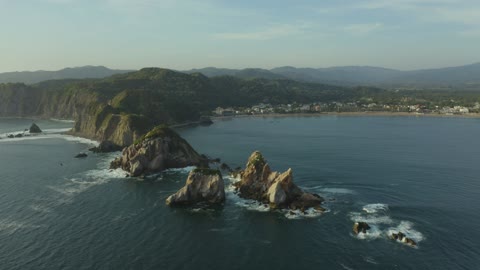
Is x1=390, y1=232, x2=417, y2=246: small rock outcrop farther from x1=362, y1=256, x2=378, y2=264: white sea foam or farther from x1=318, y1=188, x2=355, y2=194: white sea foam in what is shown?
x1=318, y1=188, x2=355, y2=194: white sea foam

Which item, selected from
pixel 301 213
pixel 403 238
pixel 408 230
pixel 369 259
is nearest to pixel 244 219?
pixel 301 213

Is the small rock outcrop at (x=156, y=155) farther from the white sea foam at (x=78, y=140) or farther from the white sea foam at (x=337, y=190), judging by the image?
the white sea foam at (x=78, y=140)

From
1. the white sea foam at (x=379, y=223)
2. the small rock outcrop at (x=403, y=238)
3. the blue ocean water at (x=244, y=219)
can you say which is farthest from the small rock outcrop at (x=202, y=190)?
the small rock outcrop at (x=403, y=238)

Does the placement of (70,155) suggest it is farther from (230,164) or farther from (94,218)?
(94,218)

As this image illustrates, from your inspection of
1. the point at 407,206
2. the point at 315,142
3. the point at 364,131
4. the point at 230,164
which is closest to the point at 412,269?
the point at 407,206

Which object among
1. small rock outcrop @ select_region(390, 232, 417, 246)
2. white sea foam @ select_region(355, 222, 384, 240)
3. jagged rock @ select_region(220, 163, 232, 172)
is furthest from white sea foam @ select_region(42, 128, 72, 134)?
small rock outcrop @ select_region(390, 232, 417, 246)

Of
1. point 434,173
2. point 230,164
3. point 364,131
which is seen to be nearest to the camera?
point 434,173
